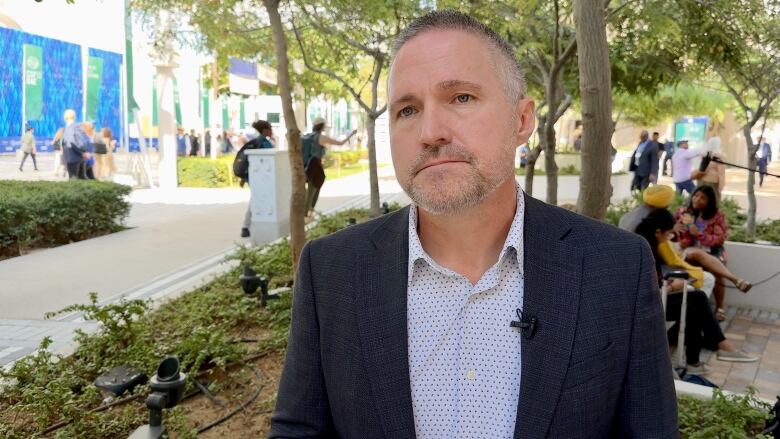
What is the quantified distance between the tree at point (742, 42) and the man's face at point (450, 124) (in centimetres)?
588

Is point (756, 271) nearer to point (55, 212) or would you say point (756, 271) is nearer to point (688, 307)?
point (688, 307)

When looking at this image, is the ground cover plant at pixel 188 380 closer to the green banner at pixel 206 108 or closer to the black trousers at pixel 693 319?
the black trousers at pixel 693 319

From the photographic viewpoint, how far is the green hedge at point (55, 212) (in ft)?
30.5

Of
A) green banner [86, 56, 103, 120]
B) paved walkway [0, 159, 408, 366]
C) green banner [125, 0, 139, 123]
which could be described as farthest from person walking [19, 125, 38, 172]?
paved walkway [0, 159, 408, 366]

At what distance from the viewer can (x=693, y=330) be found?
5582mm

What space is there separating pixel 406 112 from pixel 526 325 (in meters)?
0.53

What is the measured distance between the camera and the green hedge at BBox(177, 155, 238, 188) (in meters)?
21.6

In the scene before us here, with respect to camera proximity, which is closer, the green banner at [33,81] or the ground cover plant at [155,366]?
the ground cover plant at [155,366]

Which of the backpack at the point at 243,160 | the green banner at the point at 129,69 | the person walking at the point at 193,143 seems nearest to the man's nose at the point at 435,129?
the backpack at the point at 243,160

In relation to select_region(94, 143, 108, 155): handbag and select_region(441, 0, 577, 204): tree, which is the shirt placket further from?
select_region(94, 143, 108, 155): handbag

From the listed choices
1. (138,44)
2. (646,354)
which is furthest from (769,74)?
(138,44)

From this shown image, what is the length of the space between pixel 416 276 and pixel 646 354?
522 millimetres

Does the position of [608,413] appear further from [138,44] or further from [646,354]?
[138,44]

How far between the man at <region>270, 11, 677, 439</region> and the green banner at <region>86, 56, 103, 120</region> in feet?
66.6
